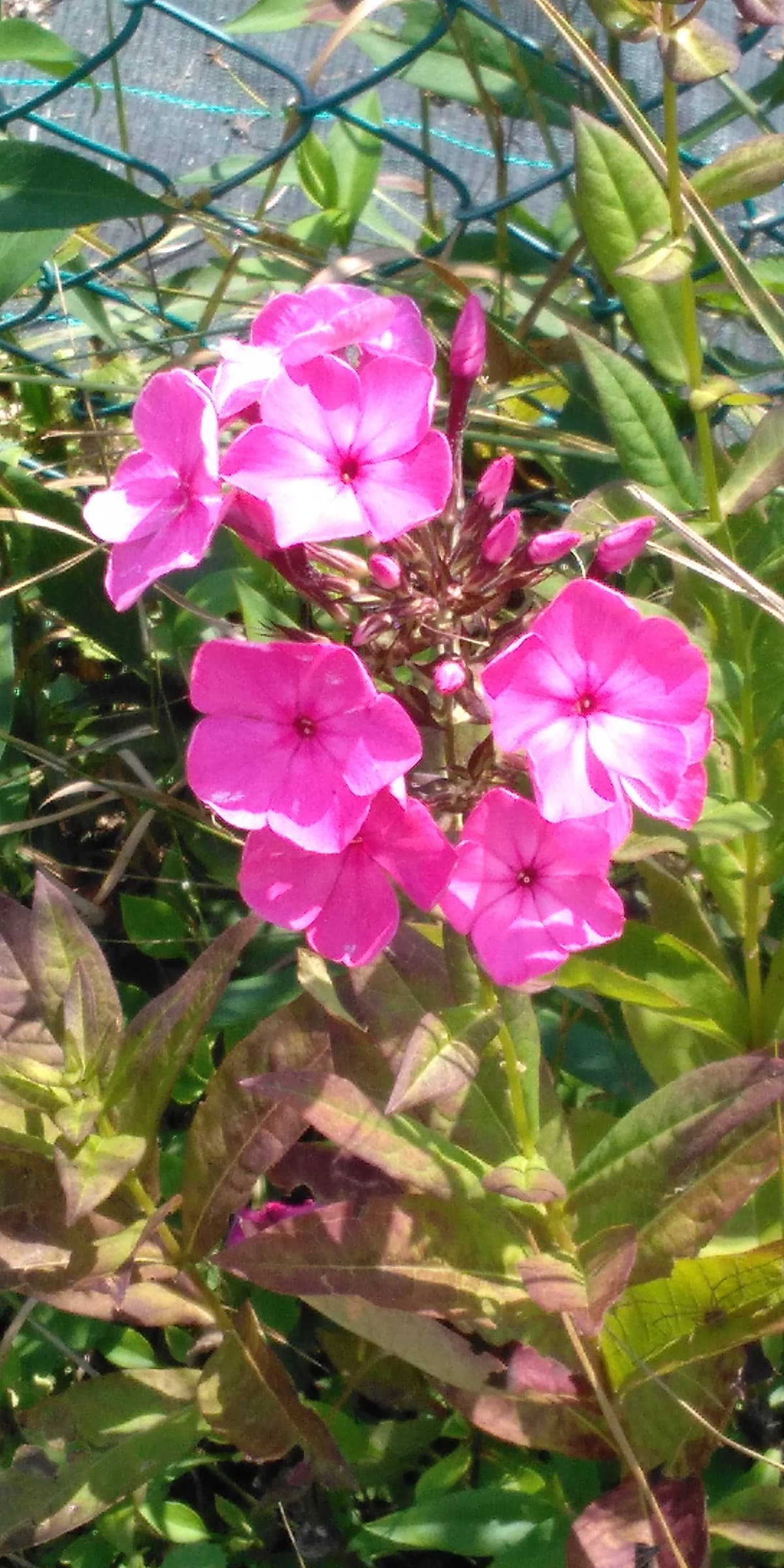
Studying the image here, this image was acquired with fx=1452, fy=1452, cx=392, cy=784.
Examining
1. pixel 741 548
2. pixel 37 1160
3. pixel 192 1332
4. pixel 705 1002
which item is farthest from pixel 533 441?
pixel 192 1332

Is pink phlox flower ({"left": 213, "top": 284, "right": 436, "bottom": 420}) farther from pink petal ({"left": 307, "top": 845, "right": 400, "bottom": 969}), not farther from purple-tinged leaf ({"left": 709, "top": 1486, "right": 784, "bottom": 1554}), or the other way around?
purple-tinged leaf ({"left": 709, "top": 1486, "right": 784, "bottom": 1554})

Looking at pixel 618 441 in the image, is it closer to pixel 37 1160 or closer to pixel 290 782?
pixel 290 782

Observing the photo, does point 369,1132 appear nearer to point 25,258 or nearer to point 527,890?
point 527,890

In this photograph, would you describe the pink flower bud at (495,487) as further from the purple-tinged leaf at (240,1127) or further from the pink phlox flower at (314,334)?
the purple-tinged leaf at (240,1127)

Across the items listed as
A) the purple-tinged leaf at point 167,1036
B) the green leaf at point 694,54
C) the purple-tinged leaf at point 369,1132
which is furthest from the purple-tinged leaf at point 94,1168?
the green leaf at point 694,54

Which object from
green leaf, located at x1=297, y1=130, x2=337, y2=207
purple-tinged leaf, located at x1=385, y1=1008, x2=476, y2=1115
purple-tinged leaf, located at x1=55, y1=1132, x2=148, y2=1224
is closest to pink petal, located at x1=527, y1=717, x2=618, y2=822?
purple-tinged leaf, located at x1=385, y1=1008, x2=476, y2=1115
